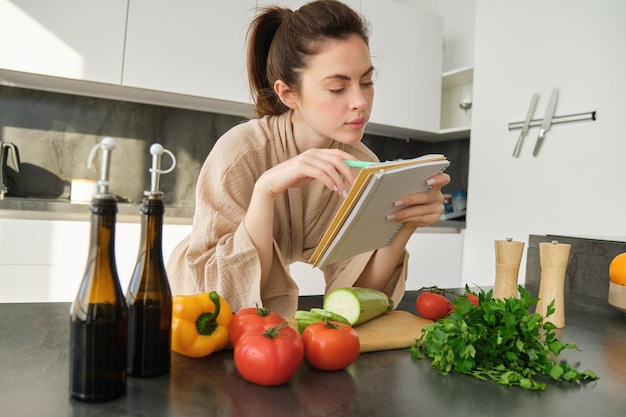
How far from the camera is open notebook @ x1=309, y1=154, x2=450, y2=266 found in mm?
875

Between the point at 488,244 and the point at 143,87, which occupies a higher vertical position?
the point at 143,87

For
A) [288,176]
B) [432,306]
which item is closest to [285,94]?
[288,176]

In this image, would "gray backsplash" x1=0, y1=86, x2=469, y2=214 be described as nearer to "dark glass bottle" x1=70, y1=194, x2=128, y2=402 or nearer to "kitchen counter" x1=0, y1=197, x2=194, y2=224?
→ "kitchen counter" x1=0, y1=197, x2=194, y2=224

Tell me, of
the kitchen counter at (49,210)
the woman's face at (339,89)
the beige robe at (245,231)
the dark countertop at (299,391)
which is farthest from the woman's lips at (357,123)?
the kitchen counter at (49,210)

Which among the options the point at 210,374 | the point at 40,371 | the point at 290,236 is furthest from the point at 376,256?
the point at 40,371

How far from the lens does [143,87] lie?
2.66 metres

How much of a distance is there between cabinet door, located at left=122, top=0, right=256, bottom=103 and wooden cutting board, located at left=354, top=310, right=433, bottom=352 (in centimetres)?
205

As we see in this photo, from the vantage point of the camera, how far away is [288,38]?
4.60 ft

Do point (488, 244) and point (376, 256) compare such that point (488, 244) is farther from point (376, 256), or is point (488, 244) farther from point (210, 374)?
point (210, 374)

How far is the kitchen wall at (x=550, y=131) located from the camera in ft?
8.09

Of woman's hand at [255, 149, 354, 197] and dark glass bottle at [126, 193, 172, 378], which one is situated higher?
woman's hand at [255, 149, 354, 197]

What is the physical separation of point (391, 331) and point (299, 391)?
1.01 feet

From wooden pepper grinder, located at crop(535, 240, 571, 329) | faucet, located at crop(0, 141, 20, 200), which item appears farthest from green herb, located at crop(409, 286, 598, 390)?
faucet, located at crop(0, 141, 20, 200)

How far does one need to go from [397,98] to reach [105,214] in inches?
117
